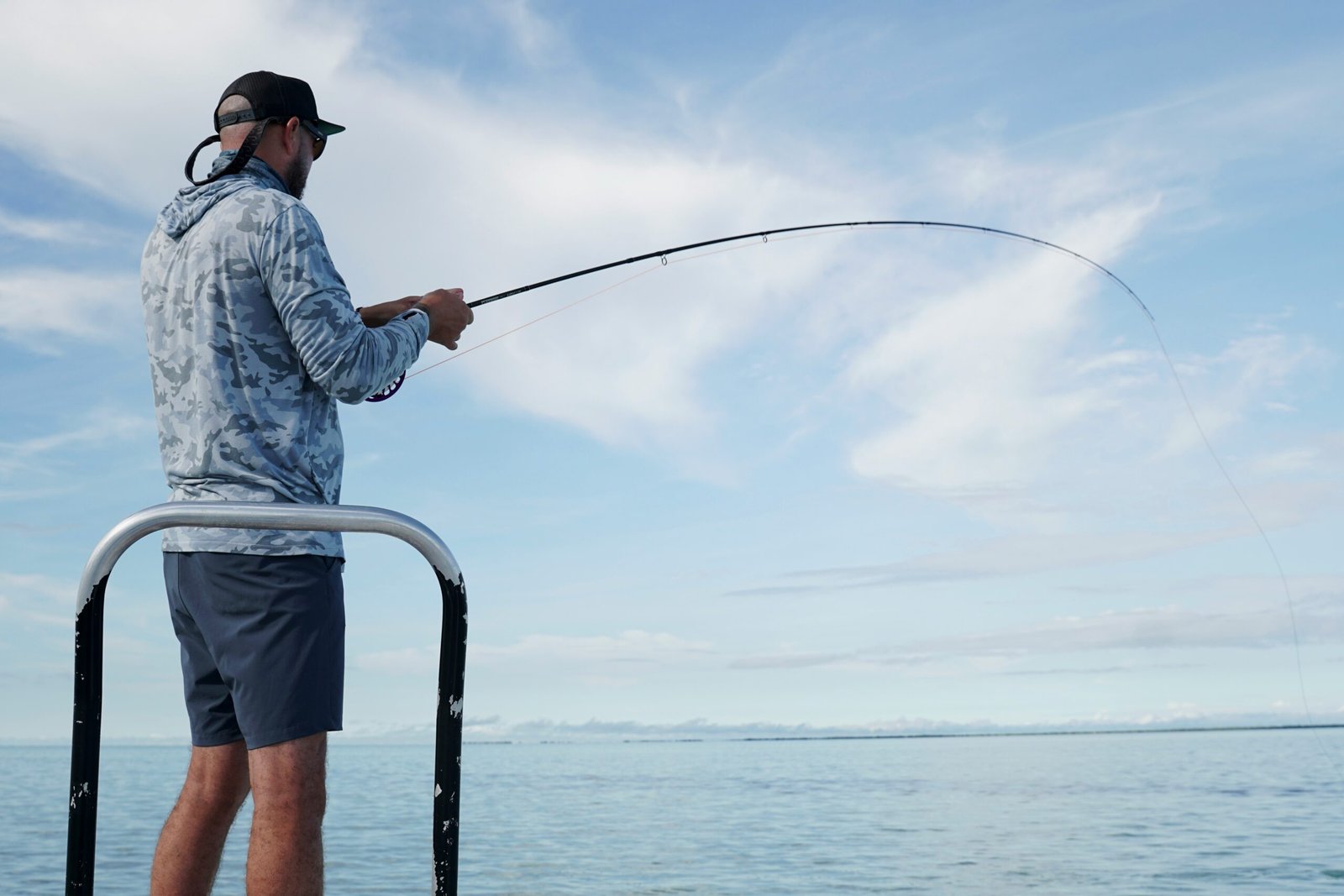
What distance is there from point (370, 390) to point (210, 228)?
405 millimetres

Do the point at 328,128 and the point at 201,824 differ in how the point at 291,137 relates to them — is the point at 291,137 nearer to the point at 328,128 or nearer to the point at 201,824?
the point at 328,128

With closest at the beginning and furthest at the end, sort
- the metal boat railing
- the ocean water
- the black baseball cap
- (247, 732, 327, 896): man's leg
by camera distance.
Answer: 1. the metal boat railing
2. (247, 732, 327, 896): man's leg
3. the black baseball cap
4. the ocean water

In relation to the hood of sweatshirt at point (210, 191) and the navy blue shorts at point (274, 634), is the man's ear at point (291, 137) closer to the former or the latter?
the hood of sweatshirt at point (210, 191)

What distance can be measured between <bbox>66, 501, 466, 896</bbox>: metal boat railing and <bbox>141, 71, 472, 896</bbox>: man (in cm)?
19

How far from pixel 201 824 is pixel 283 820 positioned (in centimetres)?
35

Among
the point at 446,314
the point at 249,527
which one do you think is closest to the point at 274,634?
the point at 249,527

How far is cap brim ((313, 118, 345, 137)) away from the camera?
2.26 m

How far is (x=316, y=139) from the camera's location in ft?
7.47

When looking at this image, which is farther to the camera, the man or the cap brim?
the cap brim

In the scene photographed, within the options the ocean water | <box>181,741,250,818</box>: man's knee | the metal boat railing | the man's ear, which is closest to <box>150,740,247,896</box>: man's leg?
<box>181,741,250,818</box>: man's knee

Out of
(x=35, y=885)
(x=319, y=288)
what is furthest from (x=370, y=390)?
(x=35, y=885)

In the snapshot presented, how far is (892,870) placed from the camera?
9.02 m

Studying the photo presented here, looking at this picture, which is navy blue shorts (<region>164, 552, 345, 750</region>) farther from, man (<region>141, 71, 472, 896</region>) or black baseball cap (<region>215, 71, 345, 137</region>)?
black baseball cap (<region>215, 71, 345, 137</region>)

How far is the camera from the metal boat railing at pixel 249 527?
172 cm
